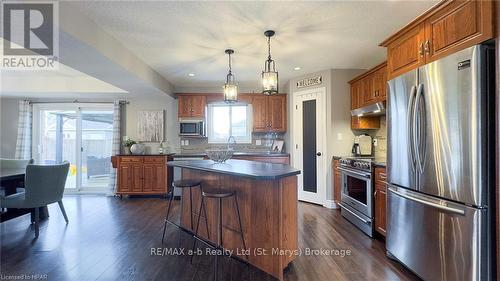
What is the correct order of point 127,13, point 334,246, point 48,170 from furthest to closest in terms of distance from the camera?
point 48,170 → point 334,246 → point 127,13

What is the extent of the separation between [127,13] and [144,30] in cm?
37

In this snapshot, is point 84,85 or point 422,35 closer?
point 422,35

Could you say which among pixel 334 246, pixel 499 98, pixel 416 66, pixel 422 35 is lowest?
pixel 334 246

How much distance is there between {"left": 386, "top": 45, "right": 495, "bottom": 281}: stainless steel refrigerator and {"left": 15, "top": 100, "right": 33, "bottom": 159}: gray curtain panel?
23.6 ft

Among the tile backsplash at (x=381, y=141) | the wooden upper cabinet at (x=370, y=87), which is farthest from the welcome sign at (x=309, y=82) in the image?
the tile backsplash at (x=381, y=141)

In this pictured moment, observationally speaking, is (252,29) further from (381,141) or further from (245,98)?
(381,141)

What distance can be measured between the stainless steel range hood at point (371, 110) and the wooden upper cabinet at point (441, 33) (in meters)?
0.86

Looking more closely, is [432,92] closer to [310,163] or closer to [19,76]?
[310,163]

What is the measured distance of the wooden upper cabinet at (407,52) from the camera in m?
2.15

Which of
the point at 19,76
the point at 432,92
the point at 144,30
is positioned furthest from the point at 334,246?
the point at 19,76

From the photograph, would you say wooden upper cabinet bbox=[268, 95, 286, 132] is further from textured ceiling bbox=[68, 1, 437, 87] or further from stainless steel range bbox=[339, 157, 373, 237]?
stainless steel range bbox=[339, 157, 373, 237]

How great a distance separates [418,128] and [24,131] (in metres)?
7.35

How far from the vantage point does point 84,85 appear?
4844 millimetres

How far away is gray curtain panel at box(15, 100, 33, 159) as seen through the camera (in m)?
5.30
